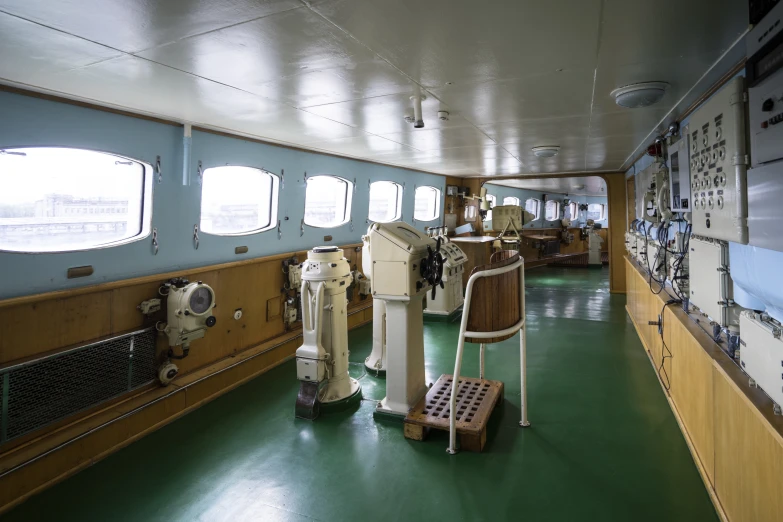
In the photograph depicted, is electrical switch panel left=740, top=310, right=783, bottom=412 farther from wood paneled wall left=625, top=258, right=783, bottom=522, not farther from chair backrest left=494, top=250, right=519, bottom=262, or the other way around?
chair backrest left=494, top=250, right=519, bottom=262

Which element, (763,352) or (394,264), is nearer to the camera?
(763,352)

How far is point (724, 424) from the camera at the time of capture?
6.98ft

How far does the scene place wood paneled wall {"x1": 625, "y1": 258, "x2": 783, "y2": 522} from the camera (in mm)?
1612

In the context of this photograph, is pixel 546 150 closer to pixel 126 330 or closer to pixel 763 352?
pixel 763 352

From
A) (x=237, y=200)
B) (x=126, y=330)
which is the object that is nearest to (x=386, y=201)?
(x=237, y=200)

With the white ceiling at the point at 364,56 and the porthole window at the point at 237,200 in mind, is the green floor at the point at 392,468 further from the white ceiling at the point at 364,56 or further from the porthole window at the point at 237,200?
the white ceiling at the point at 364,56

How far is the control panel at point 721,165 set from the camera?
191 centimetres

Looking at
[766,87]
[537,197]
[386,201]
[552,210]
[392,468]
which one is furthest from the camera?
[552,210]

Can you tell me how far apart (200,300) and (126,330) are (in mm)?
568

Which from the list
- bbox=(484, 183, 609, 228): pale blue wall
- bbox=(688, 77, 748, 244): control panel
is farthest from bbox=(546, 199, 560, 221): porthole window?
bbox=(688, 77, 748, 244): control panel

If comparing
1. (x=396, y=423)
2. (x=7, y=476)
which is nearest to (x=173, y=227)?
(x=7, y=476)

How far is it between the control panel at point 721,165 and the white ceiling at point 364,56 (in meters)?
0.31

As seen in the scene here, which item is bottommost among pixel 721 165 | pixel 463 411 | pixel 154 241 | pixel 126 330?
pixel 463 411

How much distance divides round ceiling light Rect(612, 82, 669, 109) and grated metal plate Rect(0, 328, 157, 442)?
12.9 ft
